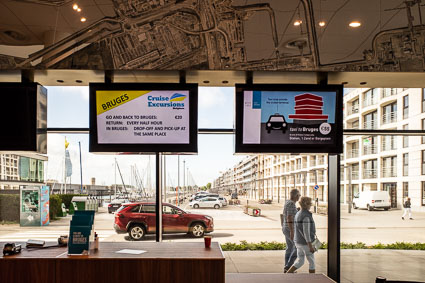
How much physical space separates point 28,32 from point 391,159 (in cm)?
552

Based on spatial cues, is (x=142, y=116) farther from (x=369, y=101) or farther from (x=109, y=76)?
(x=369, y=101)

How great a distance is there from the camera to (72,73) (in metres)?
3.86

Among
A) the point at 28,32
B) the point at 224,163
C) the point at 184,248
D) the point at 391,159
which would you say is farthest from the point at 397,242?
the point at 28,32

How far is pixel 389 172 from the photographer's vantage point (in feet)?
18.1

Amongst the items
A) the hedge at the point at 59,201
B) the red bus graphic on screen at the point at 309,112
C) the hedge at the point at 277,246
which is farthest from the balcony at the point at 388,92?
the hedge at the point at 59,201

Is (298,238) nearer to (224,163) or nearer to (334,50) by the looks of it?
(224,163)

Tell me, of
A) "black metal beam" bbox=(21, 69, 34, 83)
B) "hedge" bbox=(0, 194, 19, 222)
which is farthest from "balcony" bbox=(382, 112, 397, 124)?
"hedge" bbox=(0, 194, 19, 222)

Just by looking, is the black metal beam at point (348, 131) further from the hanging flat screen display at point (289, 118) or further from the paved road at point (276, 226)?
the paved road at point (276, 226)

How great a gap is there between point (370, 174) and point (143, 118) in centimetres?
387

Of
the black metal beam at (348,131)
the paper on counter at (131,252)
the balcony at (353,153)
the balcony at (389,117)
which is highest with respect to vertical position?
the balcony at (389,117)

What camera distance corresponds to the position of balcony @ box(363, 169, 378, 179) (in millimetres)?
5387

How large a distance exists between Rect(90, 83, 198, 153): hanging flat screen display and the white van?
9.92ft

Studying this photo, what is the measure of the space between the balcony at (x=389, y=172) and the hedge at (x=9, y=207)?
18.9 ft

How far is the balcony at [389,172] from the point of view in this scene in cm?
547
